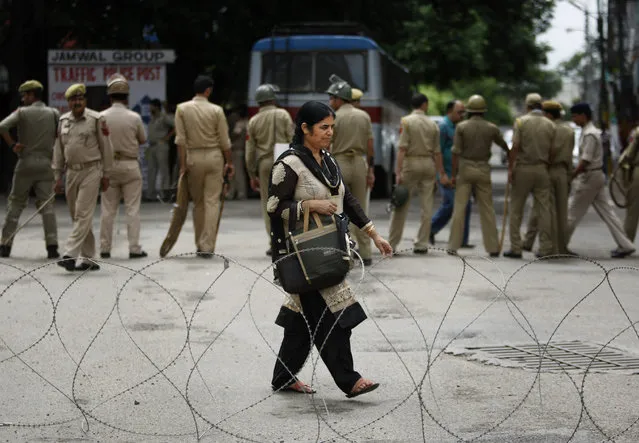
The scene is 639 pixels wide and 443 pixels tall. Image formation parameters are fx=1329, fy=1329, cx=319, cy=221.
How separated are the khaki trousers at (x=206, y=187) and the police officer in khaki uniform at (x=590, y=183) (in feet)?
12.6

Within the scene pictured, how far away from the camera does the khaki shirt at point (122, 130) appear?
1329cm

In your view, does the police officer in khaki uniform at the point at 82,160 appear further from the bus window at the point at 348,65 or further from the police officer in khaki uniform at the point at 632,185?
the bus window at the point at 348,65

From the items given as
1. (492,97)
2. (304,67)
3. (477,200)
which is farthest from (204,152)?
(492,97)

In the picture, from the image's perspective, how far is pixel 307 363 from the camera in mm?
7941

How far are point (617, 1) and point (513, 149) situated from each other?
94.5 feet

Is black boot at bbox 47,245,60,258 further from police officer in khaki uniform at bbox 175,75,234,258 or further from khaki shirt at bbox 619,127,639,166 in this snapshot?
khaki shirt at bbox 619,127,639,166

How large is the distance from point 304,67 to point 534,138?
12094 mm

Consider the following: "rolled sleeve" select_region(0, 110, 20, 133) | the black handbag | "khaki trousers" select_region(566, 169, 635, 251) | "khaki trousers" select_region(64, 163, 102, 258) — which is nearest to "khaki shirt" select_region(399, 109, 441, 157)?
"khaki trousers" select_region(566, 169, 635, 251)

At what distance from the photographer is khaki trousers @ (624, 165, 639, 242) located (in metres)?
14.6

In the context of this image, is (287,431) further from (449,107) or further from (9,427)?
(449,107)

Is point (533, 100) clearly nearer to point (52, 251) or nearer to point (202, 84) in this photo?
point (202, 84)

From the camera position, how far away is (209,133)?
1344cm

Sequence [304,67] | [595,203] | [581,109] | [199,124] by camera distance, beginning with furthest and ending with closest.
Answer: [304,67], [595,203], [581,109], [199,124]

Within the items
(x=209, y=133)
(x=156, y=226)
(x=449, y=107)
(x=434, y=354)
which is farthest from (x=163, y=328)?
(x=156, y=226)
